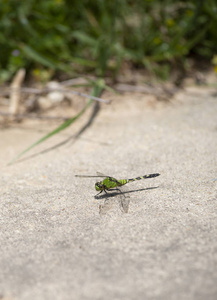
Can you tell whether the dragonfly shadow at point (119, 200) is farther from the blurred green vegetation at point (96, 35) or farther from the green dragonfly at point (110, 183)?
the blurred green vegetation at point (96, 35)

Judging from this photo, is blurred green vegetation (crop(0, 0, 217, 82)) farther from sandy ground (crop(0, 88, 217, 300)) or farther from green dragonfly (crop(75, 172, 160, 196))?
green dragonfly (crop(75, 172, 160, 196))

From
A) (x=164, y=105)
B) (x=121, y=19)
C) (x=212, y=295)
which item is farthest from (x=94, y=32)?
(x=212, y=295)

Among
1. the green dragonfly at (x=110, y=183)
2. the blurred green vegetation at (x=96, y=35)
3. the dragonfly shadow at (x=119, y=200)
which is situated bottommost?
the dragonfly shadow at (x=119, y=200)

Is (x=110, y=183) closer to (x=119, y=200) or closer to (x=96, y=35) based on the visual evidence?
(x=119, y=200)

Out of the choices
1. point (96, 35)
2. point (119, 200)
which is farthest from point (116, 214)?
point (96, 35)

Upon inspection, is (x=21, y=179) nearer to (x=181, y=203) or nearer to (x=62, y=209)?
(x=62, y=209)

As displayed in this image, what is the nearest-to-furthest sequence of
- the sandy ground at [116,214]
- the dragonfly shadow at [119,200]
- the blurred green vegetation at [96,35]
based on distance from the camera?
the sandy ground at [116,214], the dragonfly shadow at [119,200], the blurred green vegetation at [96,35]

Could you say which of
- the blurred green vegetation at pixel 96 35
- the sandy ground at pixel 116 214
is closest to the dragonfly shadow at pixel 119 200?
the sandy ground at pixel 116 214
